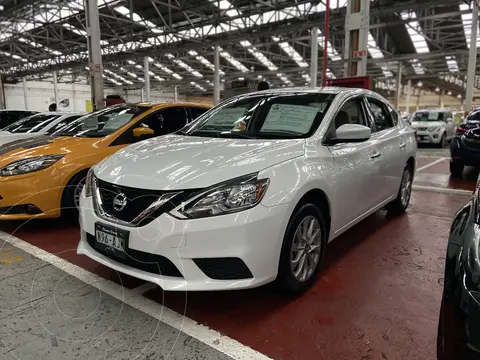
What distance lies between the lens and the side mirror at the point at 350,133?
2.63m

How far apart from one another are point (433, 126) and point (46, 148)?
1295 cm

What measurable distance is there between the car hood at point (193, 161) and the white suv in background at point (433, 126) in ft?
40.6

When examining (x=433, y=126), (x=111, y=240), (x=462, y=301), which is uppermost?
(x=433, y=126)

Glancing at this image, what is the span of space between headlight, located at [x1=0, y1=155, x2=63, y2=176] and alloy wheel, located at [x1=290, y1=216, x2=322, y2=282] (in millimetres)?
2578

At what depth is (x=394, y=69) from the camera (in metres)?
27.1

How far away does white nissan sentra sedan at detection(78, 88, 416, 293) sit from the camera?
201 cm

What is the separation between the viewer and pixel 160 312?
229 centimetres

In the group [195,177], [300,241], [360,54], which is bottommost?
[300,241]

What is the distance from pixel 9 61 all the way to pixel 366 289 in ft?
A: 98.0

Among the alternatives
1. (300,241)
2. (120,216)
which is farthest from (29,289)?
(300,241)

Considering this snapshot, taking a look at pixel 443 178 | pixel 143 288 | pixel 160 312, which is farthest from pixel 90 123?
pixel 443 178

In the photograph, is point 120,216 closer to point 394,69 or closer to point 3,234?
point 3,234

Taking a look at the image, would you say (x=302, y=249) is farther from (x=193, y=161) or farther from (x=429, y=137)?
(x=429, y=137)

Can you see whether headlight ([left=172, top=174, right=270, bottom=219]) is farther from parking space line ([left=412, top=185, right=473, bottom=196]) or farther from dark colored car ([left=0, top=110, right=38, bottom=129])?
dark colored car ([left=0, top=110, right=38, bottom=129])
